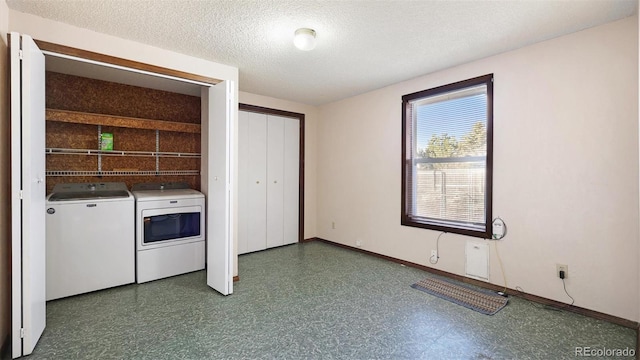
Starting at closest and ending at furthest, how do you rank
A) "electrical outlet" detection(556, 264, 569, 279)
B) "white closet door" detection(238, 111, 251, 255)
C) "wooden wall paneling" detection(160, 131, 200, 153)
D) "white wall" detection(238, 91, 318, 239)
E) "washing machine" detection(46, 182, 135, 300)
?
1. "electrical outlet" detection(556, 264, 569, 279)
2. "washing machine" detection(46, 182, 135, 300)
3. "wooden wall paneling" detection(160, 131, 200, 153)
4. "white closet door" detection(238, 111, 251, 255)
5. "white wall" detection(238, 91, 318, 239)

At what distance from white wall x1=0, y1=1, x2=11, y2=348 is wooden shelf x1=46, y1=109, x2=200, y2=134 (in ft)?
3.84

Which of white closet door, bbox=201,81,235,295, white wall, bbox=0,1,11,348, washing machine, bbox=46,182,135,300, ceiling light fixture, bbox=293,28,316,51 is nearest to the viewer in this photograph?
white wall, bbox=0,1,11,348

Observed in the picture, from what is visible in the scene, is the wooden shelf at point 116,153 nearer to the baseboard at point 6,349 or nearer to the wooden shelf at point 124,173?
the wooden shelf at point 124,173

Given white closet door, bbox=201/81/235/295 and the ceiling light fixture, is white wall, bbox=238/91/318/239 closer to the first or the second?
white closet door, bbox=201/81/235/295

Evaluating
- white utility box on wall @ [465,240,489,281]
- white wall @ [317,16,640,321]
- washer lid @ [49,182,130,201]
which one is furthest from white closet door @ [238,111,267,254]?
white utility box on wall @ [465,240,489,281]

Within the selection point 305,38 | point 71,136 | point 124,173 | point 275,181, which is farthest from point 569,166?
point 71,136

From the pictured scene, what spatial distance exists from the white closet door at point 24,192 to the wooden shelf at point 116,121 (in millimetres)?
1391

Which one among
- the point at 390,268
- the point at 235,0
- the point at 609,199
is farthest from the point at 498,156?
the point at 235,0

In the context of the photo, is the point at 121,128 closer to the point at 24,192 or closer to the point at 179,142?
the point at 179,142

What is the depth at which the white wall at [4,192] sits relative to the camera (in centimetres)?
196

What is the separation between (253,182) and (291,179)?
28.6 inches

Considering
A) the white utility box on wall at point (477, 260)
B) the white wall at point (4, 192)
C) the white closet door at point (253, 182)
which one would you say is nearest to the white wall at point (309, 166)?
the white closet door at point (253, 182)

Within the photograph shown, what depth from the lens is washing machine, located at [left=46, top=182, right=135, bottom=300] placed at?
2.77 meters

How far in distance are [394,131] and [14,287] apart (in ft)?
12.8
